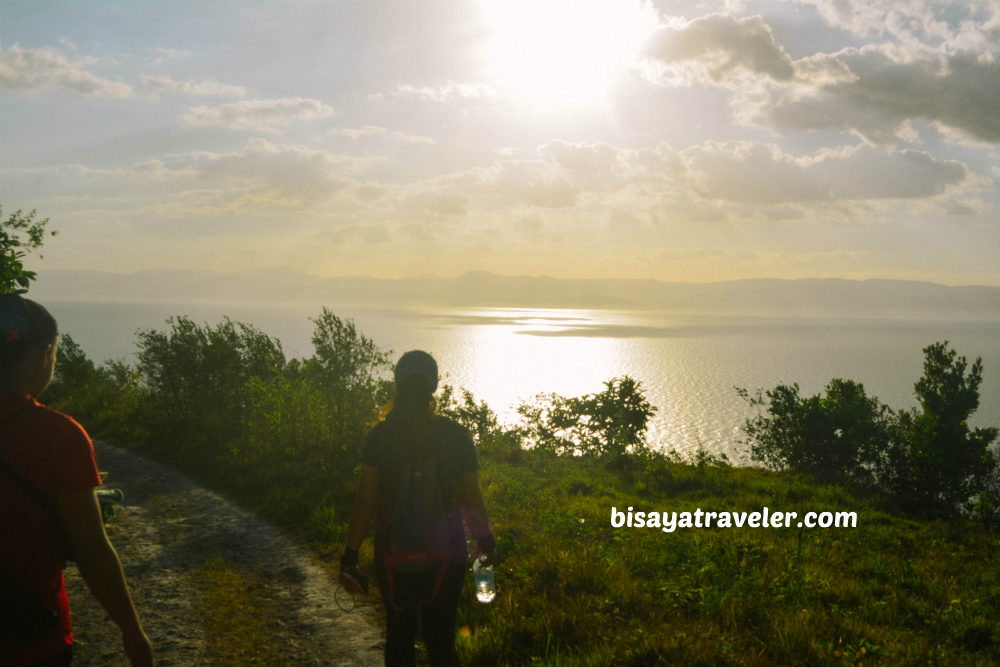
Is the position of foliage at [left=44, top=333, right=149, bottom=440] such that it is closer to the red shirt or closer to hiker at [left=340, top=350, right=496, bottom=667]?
hiker at [left=340, top=350, right=496, bottom=667]

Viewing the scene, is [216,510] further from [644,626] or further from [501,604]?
[644,626]

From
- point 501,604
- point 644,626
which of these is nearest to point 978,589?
point 644,626

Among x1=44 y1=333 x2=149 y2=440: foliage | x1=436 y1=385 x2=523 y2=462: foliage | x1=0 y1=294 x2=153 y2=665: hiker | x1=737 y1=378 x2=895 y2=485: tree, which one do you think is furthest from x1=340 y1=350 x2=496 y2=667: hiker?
x1=737 y1=378 x2=895 y2=485: tree

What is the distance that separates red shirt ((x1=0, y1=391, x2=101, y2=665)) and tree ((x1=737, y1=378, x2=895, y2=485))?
102ft

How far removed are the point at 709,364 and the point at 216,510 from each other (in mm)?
140506

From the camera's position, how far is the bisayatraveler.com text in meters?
13.1

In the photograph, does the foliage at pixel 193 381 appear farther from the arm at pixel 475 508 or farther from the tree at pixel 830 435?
the tree at pixel 830 435

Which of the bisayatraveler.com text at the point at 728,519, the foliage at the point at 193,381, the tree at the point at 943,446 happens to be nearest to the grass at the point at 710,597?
the bisayatraveler.com text at the point at 728,519

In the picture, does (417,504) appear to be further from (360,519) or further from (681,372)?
(681,372)

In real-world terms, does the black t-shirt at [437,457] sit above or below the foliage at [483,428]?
above

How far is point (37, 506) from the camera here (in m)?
2.45

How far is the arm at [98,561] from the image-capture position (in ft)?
8.20

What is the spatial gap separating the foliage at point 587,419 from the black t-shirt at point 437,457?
24.4m

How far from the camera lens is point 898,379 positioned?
385 feet
